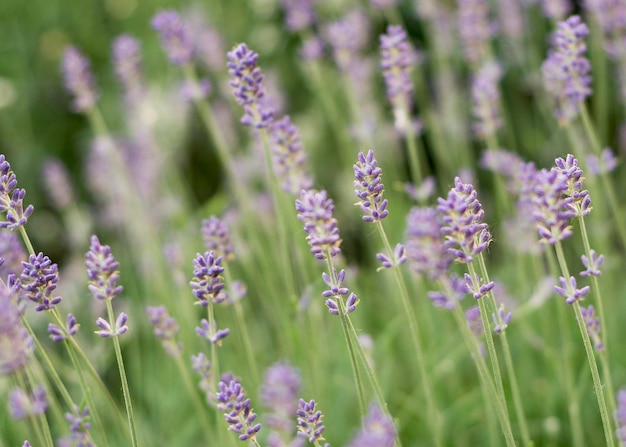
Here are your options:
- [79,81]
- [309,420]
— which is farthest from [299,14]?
[309,420]

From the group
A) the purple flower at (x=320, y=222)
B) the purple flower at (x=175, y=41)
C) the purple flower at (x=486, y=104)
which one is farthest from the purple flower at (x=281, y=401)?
the purple flower at (x=175, y=41)

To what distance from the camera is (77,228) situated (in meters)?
5.45

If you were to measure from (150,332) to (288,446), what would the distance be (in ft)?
8.86

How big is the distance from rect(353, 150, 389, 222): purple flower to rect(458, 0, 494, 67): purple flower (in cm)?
228

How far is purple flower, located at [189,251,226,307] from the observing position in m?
2.07

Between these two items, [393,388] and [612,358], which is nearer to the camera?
[612,358]

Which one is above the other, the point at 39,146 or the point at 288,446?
the point at 39,146

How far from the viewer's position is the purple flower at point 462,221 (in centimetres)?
178

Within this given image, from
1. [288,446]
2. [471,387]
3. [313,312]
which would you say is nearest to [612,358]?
[471,387]

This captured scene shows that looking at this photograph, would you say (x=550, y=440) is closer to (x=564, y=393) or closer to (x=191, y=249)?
(x=564, y=393)

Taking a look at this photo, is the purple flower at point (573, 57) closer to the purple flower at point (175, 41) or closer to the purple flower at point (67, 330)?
the purple flower at point (175, 41)

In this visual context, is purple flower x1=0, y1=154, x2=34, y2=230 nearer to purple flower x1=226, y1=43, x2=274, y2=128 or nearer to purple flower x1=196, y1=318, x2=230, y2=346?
purple flower x1=196, y1=318, x2=230, y2=346

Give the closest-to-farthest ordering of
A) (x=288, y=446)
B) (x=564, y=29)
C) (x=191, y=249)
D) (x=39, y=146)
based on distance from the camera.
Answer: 1. (x=288, y=446)
2. (x=564, y=29)
3. (x=191, y=249)
4. (x=39, y=146)

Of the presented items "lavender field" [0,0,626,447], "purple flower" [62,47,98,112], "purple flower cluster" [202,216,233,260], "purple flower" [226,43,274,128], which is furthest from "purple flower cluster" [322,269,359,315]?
"purple flower" [62,47,98,112]
